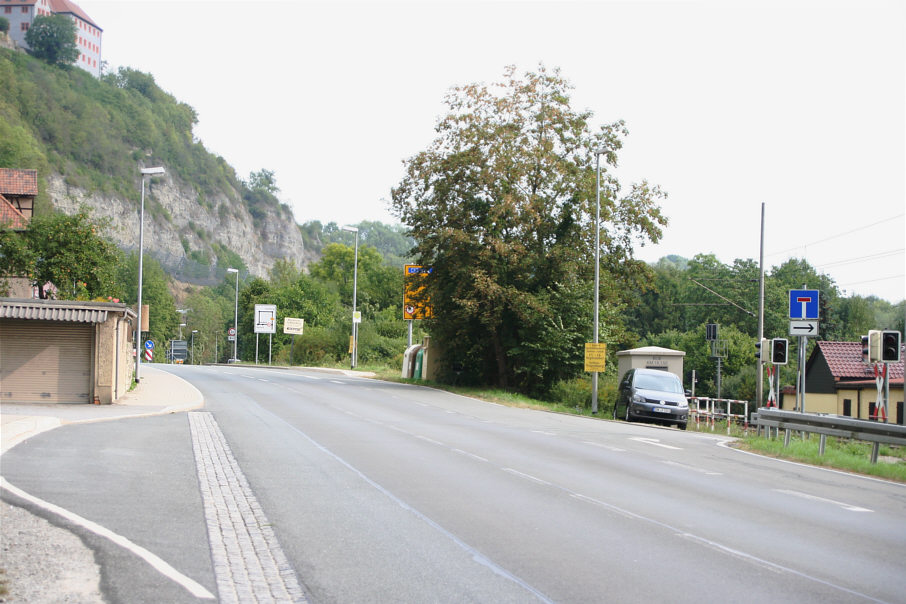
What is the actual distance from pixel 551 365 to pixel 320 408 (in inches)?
571

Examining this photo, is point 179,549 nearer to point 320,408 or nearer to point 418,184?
point 320,408

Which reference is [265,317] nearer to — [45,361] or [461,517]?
[45,361]

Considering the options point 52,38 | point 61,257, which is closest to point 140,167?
Answer: point 52,38

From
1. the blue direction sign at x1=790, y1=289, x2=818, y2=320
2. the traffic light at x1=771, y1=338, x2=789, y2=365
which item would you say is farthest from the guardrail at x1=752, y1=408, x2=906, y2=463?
the blue direction sign at x1=790, y1=289, x2=818, y2=320

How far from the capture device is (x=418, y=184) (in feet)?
137

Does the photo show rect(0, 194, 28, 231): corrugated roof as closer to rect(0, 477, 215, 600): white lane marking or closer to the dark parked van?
the dark parked van

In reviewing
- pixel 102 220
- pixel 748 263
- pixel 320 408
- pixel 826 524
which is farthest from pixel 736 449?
pixel 748 263

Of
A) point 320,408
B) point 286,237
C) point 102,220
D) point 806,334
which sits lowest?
point 320,408

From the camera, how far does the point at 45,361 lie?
24.3m

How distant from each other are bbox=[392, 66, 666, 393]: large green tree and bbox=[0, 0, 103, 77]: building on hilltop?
14594cm

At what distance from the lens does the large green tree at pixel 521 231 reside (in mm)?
37688

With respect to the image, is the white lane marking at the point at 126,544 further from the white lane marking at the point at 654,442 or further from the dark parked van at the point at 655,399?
the dark parked van at the point at 655,399

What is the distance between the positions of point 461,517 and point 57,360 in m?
18.5

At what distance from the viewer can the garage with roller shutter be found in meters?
24.0
